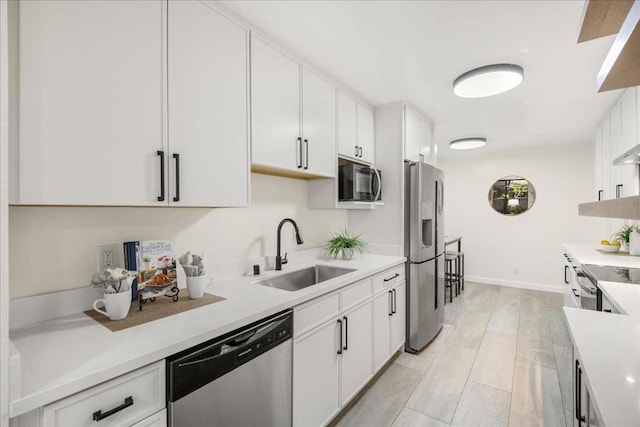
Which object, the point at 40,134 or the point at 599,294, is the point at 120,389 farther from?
the point at 599,294

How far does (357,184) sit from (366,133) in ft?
2.17

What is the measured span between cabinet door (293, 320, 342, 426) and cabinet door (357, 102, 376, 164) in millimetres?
1668

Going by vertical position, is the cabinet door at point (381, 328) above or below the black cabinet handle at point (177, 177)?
below

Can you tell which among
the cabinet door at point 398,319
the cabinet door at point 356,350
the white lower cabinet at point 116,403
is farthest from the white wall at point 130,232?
the cabinet door at point 398,319

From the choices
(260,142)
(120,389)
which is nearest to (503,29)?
(260,142)

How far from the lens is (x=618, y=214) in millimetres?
421

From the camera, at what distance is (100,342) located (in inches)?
40.3

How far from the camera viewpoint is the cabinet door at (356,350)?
196 centimetres

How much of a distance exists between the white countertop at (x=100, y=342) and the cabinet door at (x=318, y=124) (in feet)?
3.52

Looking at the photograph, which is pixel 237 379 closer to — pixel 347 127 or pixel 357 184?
pixel 357 184

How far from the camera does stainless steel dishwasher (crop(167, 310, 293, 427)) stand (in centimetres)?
103

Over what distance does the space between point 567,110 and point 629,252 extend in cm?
163

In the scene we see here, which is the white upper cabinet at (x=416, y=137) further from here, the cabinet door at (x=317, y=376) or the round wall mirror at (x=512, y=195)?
the round wall mirror at (x=512, y=195)

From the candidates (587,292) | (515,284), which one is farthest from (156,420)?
(515,284)
